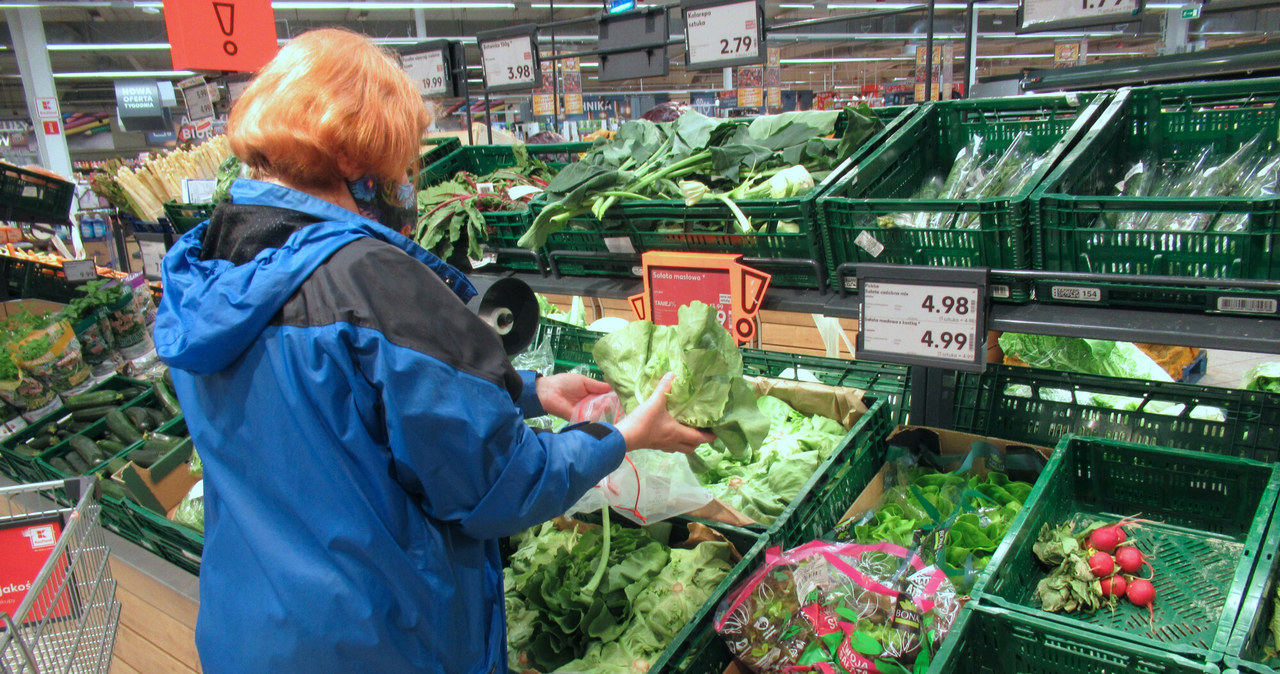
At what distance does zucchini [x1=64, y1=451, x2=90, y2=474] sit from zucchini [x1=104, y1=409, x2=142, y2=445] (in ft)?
0.57

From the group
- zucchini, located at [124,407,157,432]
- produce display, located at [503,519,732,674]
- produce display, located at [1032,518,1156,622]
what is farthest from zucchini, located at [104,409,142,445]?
produce display, located at [1032,518,1156,622]

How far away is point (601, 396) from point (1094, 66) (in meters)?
2.72

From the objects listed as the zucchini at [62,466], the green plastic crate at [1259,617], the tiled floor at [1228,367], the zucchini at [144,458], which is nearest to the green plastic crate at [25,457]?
Result: the zucchini at [62,466]

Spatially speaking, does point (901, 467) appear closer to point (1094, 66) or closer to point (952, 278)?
point (952, 278)

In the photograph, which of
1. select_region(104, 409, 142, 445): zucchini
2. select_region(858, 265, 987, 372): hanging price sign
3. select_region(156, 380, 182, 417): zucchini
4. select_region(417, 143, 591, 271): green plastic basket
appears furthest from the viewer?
select_region(417, 143, 591, 271): green plastic basket

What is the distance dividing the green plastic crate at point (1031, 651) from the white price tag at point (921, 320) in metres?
0.53

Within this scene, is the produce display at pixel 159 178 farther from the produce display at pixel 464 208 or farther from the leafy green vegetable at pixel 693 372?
the leafy green vegetable at pixel 693 372

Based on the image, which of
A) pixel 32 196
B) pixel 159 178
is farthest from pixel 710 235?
pixel 159 178

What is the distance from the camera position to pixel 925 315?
1.62 meters

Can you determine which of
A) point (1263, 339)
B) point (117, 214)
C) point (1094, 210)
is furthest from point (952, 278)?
point (117, 214)

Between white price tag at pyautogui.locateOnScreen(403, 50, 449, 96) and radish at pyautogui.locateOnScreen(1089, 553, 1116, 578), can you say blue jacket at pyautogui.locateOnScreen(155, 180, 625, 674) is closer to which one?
radish at pyautogui.locateOnScreen(1089, 553, 1116, 578)

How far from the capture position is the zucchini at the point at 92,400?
340 cm

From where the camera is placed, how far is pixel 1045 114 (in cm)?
209

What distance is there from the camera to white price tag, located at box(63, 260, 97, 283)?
167 inches
